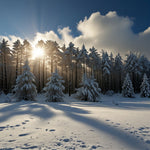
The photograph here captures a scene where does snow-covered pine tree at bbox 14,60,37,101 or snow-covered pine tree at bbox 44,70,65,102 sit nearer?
snow-covered pine tree at bbox 14,60,37,101

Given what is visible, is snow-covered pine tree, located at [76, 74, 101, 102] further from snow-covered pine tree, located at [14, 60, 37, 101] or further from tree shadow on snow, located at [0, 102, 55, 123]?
tree shadow on snow, located at [0, 102, 55, 123]

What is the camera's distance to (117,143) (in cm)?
249

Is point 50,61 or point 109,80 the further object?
point 109,80

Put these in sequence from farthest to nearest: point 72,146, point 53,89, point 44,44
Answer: point 44,44
point 53,89
point 72,146

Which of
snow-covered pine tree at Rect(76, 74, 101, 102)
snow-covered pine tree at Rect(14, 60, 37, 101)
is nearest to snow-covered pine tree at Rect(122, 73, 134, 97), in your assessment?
snow-covered pine tree at Rect(76, 74, 101, 102)

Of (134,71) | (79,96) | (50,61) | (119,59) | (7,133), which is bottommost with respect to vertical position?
(79,96)

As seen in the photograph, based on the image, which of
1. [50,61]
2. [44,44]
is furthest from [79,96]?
[44,44]

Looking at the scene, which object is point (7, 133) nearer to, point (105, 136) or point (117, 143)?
point (105, 136)

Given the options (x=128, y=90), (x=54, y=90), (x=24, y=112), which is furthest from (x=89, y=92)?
(x=128, y=90)

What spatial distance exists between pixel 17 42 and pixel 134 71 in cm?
3477

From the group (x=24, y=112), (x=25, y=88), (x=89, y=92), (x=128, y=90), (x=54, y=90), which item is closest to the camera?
(x=24, y=112)

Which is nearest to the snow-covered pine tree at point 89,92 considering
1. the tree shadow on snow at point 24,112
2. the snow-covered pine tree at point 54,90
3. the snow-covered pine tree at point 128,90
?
the snow-covered pine tree at point 54,90

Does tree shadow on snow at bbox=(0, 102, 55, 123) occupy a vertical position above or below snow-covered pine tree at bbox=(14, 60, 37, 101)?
below

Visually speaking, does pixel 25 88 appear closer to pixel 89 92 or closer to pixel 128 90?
pixel 89 92
